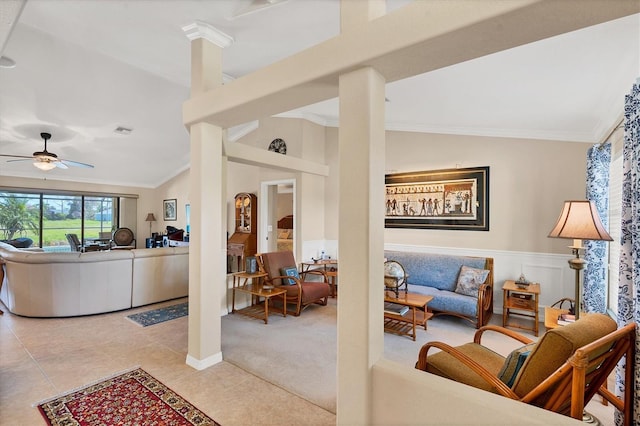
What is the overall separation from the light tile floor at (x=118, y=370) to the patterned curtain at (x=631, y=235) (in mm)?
1812

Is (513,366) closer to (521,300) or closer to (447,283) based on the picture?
(521,300)

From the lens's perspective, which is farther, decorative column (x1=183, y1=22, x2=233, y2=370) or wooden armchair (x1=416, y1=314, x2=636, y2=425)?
decorative column (x1=183, y1=22, x2=233, y2=370)

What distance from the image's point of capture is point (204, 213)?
2881 mm

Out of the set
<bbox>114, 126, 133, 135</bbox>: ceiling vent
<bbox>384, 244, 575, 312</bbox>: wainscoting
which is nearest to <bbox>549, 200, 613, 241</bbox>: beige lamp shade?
<bbox>384, 244, 575, 312</bbox>: wainscoting

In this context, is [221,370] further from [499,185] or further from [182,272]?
[499,185]

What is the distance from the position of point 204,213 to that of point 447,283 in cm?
354

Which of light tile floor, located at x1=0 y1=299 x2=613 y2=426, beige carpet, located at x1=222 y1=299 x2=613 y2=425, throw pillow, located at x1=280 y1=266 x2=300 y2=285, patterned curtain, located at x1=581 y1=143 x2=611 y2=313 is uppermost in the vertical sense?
patterned curtain, located at x1=581 y1=143 x2=611 y2=313

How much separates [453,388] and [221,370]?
2.11m

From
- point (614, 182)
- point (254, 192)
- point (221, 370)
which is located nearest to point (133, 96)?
point (254, 192)

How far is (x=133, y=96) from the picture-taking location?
546 centimetres

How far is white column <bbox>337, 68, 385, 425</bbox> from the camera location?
1734mm

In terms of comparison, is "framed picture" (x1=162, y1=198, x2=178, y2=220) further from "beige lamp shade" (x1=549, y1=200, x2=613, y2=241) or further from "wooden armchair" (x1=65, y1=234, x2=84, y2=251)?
"beige lamp shade" (x1=549, y1=200, x2=613, y2=241)

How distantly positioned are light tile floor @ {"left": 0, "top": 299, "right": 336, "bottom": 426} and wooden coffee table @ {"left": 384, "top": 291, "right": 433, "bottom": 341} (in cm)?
171

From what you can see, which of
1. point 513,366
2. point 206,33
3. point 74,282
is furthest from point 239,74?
point 513,366
